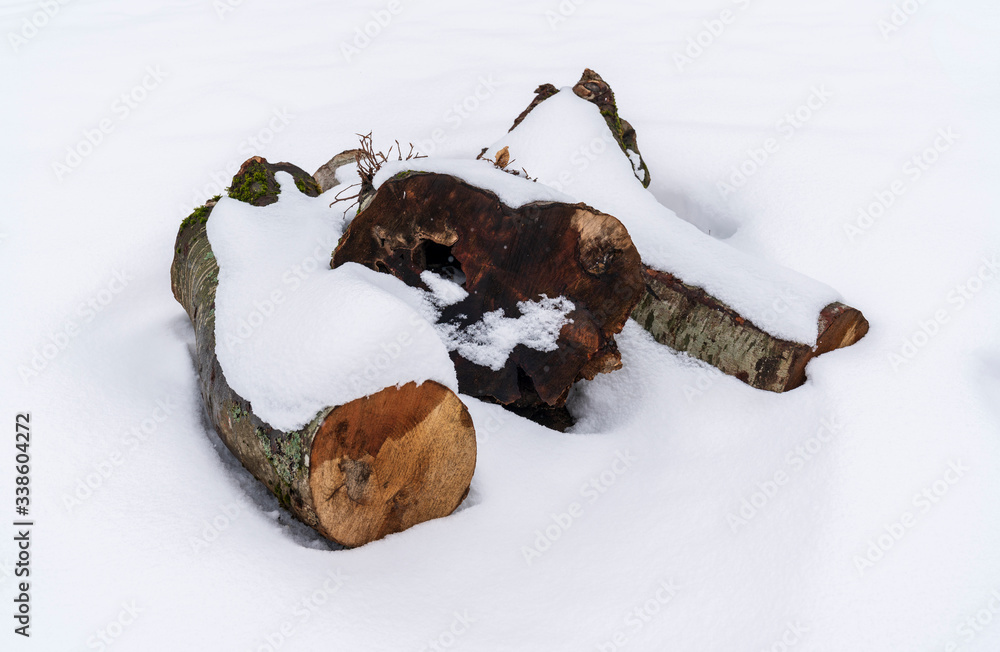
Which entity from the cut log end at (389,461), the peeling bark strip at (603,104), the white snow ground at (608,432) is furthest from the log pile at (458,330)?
the peeling bark strip at (603,104)

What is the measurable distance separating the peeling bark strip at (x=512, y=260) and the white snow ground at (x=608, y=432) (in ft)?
0.84

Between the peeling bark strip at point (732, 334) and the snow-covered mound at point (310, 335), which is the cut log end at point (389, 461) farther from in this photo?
the peeling bark strip at point (732, 334)

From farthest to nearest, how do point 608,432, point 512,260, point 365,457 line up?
point 608,432 < point 512,260 < point 365,457

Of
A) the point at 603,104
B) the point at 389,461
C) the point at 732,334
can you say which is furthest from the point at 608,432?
the point at 603,104

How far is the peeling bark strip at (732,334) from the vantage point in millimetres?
2760

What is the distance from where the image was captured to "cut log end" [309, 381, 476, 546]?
198 cm

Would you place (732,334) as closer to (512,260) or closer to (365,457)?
(512,260)

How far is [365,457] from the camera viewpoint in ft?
6.72

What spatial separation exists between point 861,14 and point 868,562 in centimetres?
640

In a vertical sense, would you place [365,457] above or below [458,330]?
below

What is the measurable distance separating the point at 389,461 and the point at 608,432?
1.05m

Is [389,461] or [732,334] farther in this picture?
[732,334]

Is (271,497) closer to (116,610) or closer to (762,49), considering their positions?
(116,610)

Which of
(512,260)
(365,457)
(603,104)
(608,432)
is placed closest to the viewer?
(365,457)
